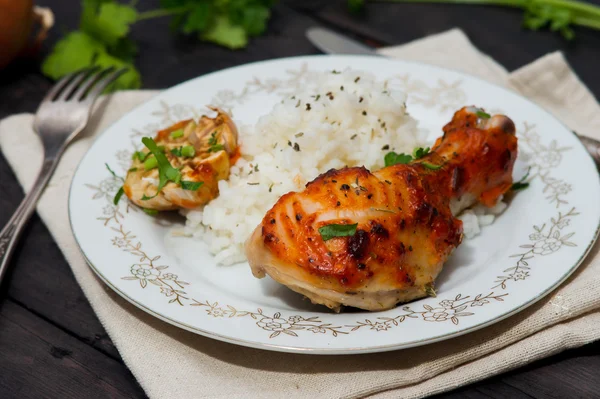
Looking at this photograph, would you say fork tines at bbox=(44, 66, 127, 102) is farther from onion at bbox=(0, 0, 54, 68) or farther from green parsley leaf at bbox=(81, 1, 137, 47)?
onion at bbox=(0, 0, 54, 68)

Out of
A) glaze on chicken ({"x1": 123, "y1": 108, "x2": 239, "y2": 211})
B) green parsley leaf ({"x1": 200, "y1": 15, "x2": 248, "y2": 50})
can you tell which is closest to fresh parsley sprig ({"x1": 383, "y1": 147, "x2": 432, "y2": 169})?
glaze on chicken ({"x1": 123, "y1": 108, "x2": 239, "y2": 211})

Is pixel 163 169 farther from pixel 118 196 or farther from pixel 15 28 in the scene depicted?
pixel 15 28

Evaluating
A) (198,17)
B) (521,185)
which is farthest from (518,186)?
(198,17)

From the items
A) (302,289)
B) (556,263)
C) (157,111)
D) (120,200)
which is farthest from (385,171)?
(157,111)

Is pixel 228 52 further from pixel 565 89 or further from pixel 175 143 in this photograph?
pixel 565 89

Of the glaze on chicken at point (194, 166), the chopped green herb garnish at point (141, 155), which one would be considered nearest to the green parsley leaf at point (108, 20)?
the glaze on chicken at point (194, 166)

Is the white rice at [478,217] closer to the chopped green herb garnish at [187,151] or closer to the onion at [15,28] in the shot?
the chopped green herb garnish at [187,151]
